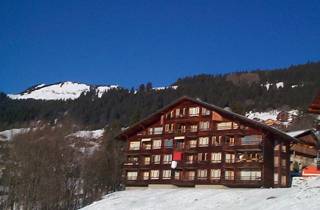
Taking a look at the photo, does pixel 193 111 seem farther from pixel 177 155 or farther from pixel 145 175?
pixel 145 175

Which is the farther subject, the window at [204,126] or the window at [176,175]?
the window at [176,175]

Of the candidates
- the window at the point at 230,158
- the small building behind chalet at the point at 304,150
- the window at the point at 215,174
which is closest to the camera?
the window at the point at 230,158

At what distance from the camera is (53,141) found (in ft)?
269

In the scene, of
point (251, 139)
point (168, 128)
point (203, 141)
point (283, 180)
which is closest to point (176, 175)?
point (203, 141)

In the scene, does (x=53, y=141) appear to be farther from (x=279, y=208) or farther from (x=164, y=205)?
(x=279, y=208)

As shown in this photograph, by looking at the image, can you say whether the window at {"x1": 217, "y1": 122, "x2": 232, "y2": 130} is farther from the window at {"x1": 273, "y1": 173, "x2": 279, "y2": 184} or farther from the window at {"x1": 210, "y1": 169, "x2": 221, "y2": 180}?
the window at {"x1": 273, "y1": 173, "x2": 279, "y2": 184}

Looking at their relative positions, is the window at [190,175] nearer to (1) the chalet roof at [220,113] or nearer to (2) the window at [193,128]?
(2) the window at [193,128]

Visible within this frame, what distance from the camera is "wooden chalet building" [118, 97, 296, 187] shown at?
6981 cm

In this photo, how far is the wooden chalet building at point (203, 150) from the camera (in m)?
69.8

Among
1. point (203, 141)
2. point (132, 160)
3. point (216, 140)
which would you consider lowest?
point (132, 160)

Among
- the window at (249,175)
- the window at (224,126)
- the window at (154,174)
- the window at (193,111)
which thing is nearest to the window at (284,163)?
the window at (249,175)

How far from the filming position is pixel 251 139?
70250 millimetres

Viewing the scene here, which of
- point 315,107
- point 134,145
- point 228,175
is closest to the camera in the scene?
point 315,107

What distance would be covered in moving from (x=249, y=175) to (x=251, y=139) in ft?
15.2
